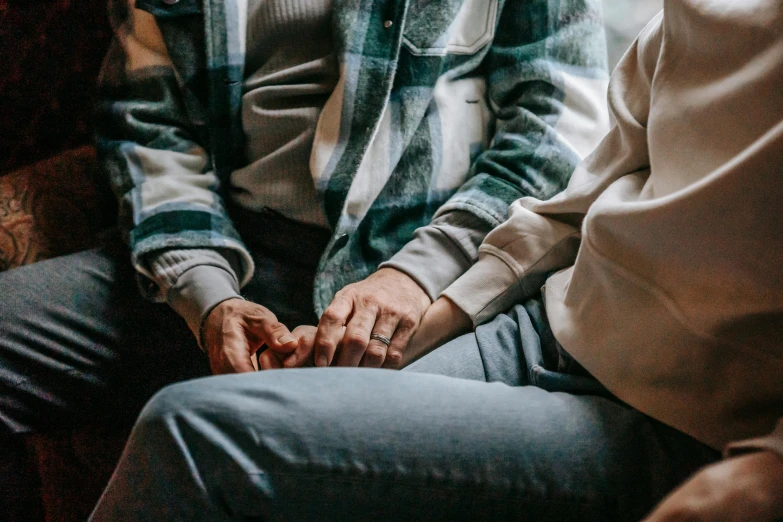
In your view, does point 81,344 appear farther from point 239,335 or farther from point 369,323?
point 369,323

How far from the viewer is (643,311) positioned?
1.97ft

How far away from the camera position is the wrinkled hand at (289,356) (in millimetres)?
770

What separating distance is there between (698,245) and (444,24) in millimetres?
520

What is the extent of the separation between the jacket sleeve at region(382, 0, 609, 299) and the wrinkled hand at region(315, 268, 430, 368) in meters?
0.05

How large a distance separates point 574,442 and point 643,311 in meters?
0.14

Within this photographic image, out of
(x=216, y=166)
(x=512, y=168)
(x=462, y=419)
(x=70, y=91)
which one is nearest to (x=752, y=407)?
(x=462, y=419)

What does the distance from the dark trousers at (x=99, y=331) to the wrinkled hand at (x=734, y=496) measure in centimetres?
59

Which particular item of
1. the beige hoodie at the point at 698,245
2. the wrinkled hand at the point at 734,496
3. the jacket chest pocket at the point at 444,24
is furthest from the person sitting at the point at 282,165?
the wrinkled hand at the point at 734,496

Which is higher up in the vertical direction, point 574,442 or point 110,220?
point 574,442

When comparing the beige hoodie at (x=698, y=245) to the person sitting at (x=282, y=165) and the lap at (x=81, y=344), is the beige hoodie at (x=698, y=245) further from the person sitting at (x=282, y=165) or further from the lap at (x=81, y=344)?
the lap at (x=81, y=344)

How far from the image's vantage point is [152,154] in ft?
3.11

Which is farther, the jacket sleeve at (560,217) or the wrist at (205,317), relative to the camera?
the wrist at (205,317)

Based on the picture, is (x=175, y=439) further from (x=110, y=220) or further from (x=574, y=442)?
(x=110, y=220)

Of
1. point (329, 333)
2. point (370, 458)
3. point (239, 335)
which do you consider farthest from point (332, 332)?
point (370, 458)
